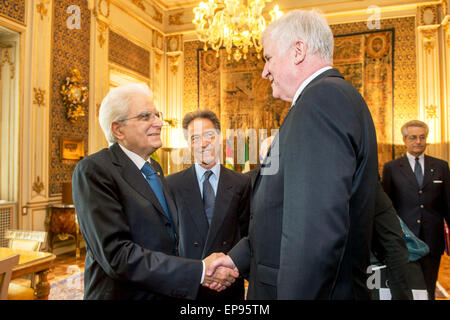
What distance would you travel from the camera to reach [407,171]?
10.6 feet

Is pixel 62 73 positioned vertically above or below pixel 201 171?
above

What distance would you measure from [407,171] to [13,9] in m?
5.59

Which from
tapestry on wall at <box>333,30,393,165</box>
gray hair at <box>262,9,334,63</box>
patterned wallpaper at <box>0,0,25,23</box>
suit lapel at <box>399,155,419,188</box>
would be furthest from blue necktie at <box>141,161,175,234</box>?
tapestry on wall at <box>333,30,393,165</box>

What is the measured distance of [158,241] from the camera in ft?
4.70

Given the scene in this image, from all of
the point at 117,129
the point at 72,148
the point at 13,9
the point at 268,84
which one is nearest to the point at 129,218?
the point at 117,129

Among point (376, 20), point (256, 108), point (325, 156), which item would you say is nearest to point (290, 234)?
point (325, 156)

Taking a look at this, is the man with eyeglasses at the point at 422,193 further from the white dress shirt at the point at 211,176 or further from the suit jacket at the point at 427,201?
the white dress shirt at the point at 211,176

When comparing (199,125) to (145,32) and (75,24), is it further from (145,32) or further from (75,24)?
(145,32)

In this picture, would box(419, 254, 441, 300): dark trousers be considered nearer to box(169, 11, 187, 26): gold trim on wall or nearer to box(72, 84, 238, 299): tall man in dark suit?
box(72, 84, 238, 299): tall man in dark suit

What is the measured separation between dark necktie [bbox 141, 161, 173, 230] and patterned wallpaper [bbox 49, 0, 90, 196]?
Answer: 463 cm

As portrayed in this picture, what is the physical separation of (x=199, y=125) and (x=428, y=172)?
2.30 meters

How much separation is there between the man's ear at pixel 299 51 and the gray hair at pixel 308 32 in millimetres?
13

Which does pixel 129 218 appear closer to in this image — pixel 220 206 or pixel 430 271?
pixel 220 206

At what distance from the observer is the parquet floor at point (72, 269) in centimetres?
414
